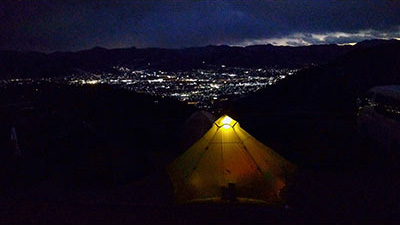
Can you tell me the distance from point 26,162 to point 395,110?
31.9 feet

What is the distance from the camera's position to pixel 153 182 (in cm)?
717

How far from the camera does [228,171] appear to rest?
5.99 m

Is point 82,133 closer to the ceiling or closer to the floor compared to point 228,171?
closer to the ceiling

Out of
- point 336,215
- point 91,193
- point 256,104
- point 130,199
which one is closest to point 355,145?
point 336,215

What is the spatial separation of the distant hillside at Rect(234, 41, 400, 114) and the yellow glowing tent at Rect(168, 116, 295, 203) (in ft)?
27.5

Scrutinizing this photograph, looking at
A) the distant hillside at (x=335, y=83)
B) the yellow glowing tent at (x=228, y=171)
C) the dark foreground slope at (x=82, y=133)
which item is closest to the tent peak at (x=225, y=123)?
the yellow glowing tent at (x=228, y=171)

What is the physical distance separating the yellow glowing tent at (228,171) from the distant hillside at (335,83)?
837cm

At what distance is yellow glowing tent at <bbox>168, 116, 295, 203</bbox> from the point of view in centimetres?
582

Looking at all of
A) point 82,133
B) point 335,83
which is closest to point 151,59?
point 335,83

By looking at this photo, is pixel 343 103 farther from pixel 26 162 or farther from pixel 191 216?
pixel 26 162

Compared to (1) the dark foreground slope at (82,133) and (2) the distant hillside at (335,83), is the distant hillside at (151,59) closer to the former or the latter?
(2) the distant hillside at (335,83)

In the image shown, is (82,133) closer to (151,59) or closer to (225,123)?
(225,123)

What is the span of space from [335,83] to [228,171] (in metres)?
14.7

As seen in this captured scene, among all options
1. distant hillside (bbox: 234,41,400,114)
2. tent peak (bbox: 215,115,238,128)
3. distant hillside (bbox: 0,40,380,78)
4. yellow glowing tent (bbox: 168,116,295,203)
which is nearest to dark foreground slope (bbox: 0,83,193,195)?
yellow glowing tent (bbox: 168,116,295,203)
